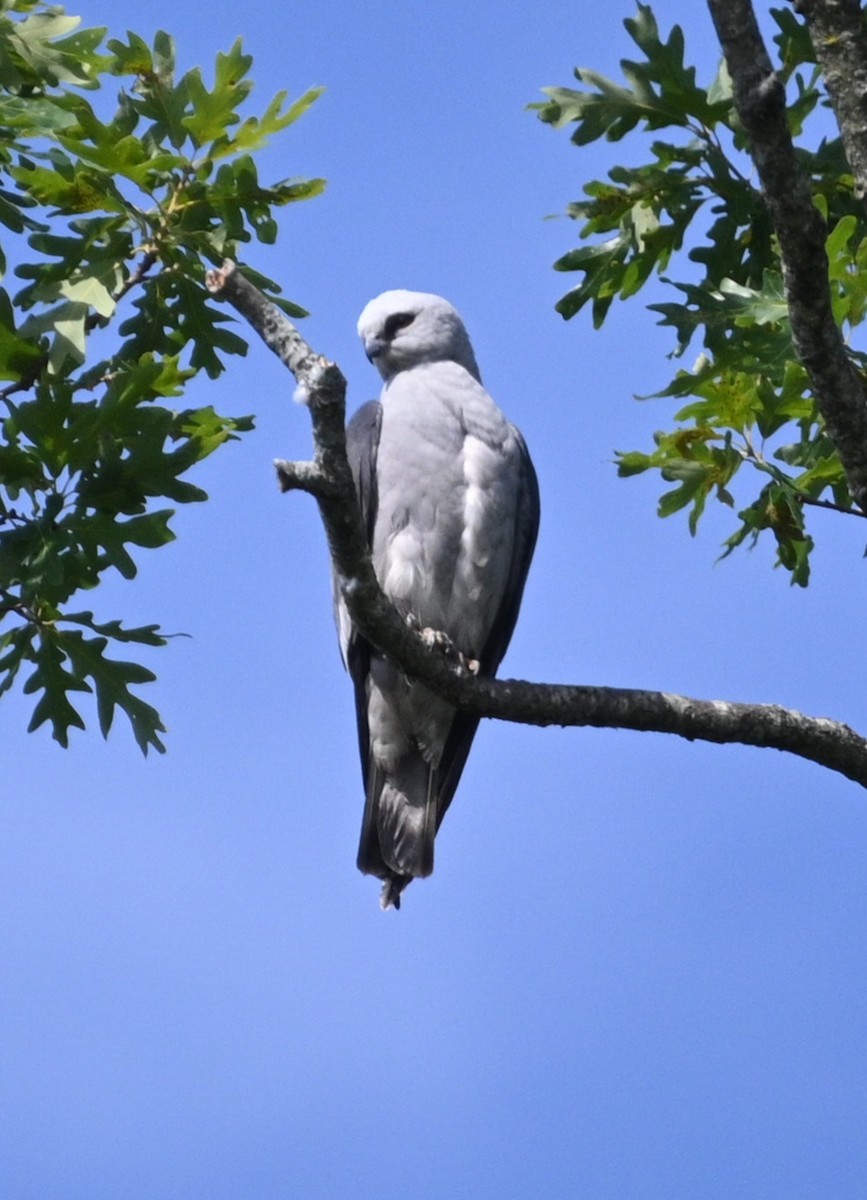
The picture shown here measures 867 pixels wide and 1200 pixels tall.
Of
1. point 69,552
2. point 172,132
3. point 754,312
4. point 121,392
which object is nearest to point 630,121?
point 754,312

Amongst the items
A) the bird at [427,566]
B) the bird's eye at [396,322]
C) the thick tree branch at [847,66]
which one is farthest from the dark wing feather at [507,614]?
the thick tree branch at [847,66]

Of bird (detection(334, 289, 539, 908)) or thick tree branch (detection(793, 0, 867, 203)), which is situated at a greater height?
thick tree branch (detection(793, 0, 867, 203))

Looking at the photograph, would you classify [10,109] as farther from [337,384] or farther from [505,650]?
[505,650]

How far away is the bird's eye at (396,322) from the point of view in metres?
6.21

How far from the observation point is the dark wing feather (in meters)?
5.60

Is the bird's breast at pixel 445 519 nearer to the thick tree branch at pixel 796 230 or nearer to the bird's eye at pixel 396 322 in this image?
the bird's eye at pixel 396 322

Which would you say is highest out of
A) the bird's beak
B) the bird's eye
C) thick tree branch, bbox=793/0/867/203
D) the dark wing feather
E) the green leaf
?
the bird's eye

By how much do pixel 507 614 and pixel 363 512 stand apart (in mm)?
725

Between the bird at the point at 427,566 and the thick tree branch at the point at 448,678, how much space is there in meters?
1.09

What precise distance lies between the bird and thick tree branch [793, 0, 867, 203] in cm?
219

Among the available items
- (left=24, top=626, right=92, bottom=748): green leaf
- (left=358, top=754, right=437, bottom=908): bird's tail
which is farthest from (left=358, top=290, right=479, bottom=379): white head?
(left=24, top=626, right=92, bottom=748): green leaf

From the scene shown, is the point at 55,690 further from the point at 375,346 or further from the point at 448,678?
the point at 375,346

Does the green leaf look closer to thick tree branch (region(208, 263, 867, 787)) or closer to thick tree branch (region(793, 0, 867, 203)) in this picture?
thick tree branch (region(208, 263, 867, 787))

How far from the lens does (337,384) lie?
11.0 feet
